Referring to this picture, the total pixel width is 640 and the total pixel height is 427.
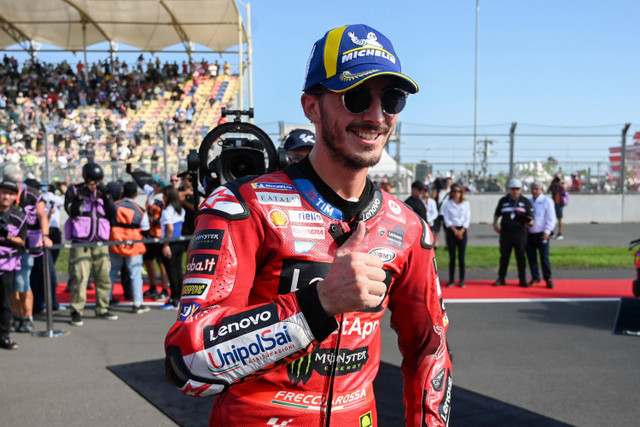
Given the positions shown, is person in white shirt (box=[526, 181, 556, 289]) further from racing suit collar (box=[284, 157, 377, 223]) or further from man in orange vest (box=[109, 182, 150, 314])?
racing suit collar (box=[284, 157, 377, 223])

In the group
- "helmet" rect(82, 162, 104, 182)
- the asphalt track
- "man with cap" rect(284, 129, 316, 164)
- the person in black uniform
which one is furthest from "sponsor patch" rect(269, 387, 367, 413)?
the person in black uniform

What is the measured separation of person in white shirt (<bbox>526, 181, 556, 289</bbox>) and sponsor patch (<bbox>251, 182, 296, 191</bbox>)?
8.82 metres

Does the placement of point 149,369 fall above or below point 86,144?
below

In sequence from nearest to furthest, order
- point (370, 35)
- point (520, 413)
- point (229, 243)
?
point (229, 243), point (370, 35), point (520, 413)

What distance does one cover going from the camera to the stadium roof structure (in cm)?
2502

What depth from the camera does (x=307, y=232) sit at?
171cm

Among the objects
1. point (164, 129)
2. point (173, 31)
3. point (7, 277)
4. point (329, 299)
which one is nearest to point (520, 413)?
point (329, 299)

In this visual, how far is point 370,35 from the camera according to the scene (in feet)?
5.79

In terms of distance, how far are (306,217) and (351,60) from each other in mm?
485

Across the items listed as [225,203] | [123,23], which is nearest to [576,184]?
[123,23]

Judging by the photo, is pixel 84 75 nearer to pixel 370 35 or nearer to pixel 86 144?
pixel 86 144

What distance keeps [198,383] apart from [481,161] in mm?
20237

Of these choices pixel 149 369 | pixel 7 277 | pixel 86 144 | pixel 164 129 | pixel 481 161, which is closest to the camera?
pixel 149 369

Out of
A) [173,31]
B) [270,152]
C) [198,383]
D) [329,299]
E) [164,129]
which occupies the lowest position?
[198,383]
